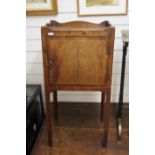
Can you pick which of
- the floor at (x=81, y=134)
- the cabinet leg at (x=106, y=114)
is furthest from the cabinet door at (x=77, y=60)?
the floor at (x=81, y=134)

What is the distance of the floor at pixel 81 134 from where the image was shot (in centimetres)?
178

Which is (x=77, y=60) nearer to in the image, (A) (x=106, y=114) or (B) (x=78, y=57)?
(B) (x=78, y=57)

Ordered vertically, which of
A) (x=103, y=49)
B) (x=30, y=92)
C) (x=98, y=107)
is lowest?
(x=98, y=107)

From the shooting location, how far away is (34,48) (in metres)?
2.19

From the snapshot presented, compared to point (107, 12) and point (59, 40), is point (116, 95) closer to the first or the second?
point (107, 12)

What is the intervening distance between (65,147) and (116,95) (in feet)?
2.64

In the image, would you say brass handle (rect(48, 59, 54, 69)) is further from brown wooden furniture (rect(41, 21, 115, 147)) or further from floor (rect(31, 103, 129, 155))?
floor (rect(31, 103, 129, 155))

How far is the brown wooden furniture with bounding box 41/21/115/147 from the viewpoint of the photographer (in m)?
1.49

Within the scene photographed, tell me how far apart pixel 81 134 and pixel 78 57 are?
77 cm

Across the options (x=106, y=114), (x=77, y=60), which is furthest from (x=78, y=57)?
(x=106, y=114)

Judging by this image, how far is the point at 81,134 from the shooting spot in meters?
1.96

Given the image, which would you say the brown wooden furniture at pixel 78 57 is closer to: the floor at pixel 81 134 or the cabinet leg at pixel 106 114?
the cabinet leg at pixel 106 114

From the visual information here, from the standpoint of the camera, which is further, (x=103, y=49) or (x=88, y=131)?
(x=88, y=131)
